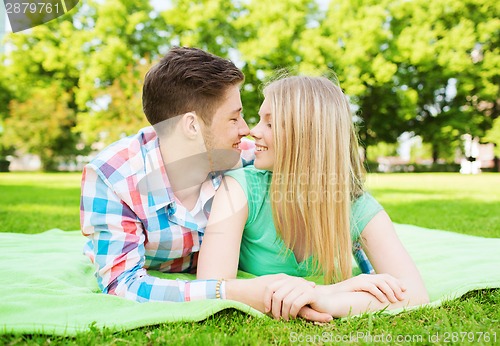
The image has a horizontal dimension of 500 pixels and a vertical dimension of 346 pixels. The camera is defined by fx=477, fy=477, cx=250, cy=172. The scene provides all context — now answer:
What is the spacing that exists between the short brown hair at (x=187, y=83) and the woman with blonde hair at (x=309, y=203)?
30cm

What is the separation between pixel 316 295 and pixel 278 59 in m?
21.4

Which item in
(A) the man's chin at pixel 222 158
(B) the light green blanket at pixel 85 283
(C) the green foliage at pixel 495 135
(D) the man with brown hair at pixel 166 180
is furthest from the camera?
(C) the green foliage at pixel 495 135

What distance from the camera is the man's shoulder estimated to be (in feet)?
7.42

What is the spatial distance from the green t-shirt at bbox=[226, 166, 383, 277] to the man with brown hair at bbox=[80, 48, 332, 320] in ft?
0.70

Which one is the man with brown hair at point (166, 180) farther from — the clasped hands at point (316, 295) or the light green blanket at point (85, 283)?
the clasped hands at point (316, 295)

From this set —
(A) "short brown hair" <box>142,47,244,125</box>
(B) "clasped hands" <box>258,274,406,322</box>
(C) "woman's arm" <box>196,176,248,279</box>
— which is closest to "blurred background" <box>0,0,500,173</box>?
(A) "short brown hair" <box>142,47,244,125</box>

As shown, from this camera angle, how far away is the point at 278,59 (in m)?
22.5

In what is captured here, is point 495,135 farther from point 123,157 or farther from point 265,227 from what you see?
point 123,157

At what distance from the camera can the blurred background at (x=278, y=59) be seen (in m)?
22.6

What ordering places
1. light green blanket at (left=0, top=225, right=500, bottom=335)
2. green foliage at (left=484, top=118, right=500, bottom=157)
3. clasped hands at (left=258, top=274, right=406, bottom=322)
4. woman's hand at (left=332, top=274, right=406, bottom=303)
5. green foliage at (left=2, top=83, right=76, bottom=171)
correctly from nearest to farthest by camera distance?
light green blanket at (left=0, top=225, right=500, bottom=335)
clasped hands at (left=258, top=274, right=406, bottom=322)
woman's hand at (left=332, top=274, right=406, bottom=303)
green foliage at (left=484, top=118, right=500, bottom=157)
green foliage at (left=2, top=83, right=76, bottom=171)

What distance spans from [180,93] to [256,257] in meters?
1.00

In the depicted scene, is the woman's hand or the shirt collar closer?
the woman's hand

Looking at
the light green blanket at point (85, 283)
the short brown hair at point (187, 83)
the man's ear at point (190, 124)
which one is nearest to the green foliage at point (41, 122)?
the light green blanket at point (85, 283)

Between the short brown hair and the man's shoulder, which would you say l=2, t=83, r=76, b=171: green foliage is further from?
the man's shoulder
